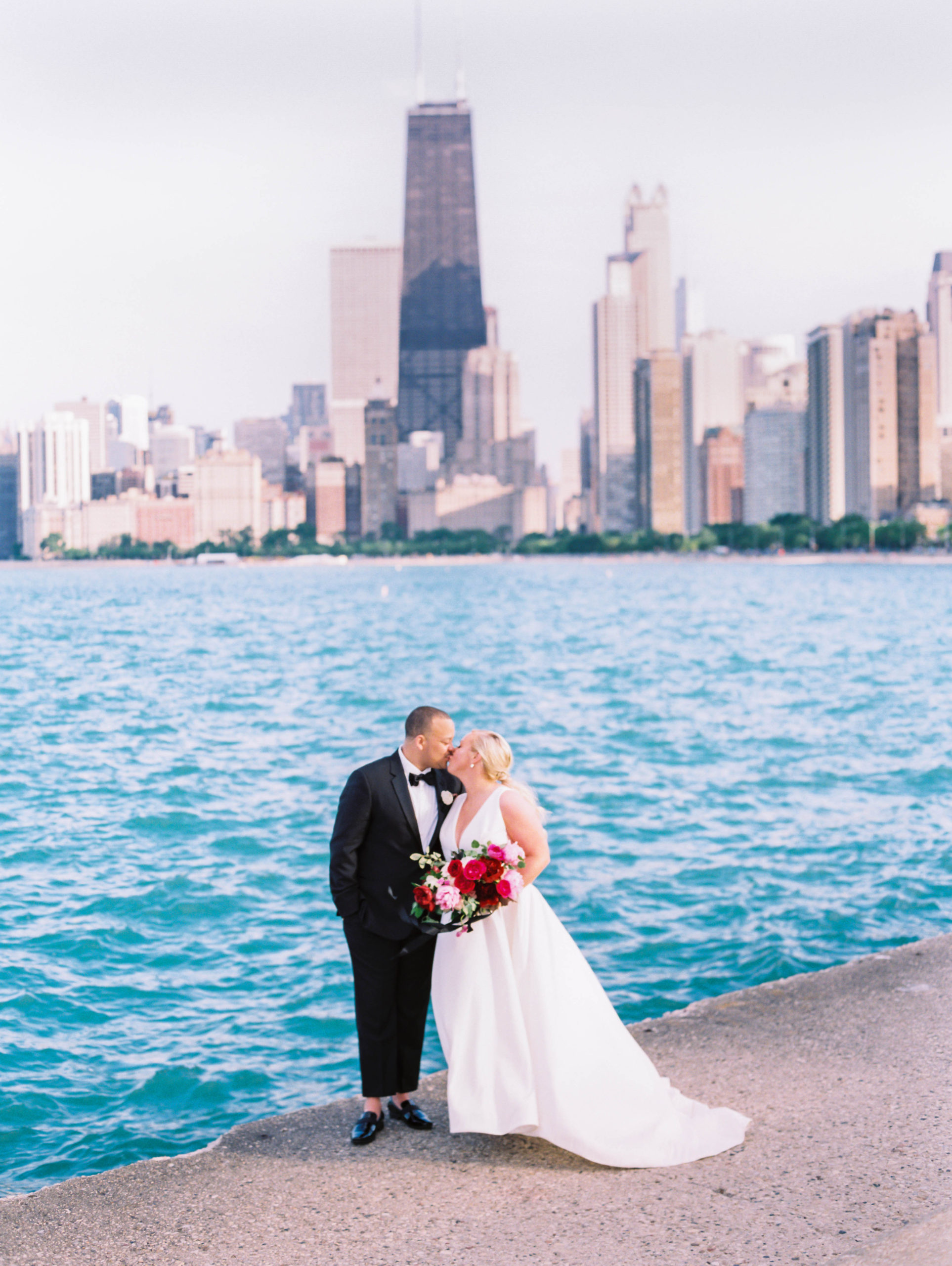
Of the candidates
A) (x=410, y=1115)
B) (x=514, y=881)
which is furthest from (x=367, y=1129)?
(x=514, y=881)

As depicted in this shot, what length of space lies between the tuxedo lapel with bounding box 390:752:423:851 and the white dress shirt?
0.4 inches

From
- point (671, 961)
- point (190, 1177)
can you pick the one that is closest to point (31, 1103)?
point (190, 1177)

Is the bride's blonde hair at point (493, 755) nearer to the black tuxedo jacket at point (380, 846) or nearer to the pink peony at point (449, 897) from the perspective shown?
the black tuxedo jacket at point (380, 846)

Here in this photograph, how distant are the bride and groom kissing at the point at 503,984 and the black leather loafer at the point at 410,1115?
0.26 m

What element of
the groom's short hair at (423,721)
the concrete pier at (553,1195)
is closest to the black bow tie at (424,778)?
the groom's short hair at (423,721)

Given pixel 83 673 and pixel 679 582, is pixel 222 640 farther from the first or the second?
pixel 679 582

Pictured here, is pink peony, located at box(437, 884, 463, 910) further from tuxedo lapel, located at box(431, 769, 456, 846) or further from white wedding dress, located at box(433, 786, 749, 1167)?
tuxedo lapel, located at box(431, 769, 456, 846)

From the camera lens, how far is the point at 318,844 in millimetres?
18156

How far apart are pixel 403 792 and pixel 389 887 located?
0.46m

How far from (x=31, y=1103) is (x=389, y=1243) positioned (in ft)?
17.8

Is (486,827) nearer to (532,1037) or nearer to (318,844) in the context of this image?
(532,1037)

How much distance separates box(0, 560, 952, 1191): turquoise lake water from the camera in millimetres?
10406

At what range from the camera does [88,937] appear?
45.1ft

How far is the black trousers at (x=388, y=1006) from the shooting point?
248 inches
